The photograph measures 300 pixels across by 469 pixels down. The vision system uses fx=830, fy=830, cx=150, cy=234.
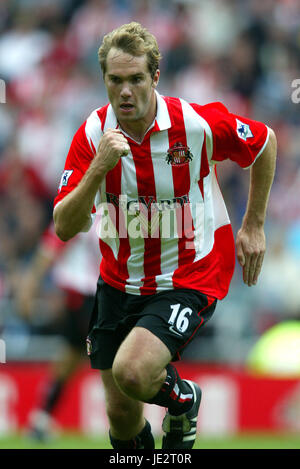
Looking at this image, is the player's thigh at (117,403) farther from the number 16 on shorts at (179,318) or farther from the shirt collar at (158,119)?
the shirt collar at (158,119)

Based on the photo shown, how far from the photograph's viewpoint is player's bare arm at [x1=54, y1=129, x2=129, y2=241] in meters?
3.85

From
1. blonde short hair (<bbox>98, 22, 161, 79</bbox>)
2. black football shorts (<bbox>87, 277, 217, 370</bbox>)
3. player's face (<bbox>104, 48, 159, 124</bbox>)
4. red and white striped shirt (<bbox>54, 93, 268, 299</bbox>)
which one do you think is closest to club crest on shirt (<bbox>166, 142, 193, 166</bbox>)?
red and white striped shirt (<bbox>54, 93, 268, 299</bbox>)

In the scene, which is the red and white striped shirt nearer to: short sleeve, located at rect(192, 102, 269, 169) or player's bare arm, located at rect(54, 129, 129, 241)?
short sleeve, located at rect(192, 102, 269, 169)

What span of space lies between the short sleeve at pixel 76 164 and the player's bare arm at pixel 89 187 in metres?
0.14

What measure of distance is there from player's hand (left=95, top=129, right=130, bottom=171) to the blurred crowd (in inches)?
182

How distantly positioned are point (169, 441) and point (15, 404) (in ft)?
→ 12.7

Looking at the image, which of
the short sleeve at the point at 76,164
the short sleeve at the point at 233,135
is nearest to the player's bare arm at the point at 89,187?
the short sleeve at the point at 76,164

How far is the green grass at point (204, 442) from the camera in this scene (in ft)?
22.7

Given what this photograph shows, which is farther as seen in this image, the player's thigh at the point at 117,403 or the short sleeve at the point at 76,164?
the player's thigh at the point at 117,403

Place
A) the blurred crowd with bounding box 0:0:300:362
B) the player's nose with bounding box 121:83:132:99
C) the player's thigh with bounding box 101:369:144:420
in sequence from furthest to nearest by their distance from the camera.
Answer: the blurred crowd with bounding box 0:0:300:362 → the player's thigh with bounding box 101:369:144:420 → the player's nose with bounding box 121:83:132:99

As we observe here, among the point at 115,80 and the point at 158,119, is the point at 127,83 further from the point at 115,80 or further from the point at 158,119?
the point at 158,119

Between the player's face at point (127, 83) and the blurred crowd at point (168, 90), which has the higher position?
the player's face at point (127, 83)

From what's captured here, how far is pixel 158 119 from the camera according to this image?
4.25 meters

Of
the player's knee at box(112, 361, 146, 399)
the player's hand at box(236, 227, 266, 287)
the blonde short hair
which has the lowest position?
the player's knee at box(112, 361, 146, 399)
